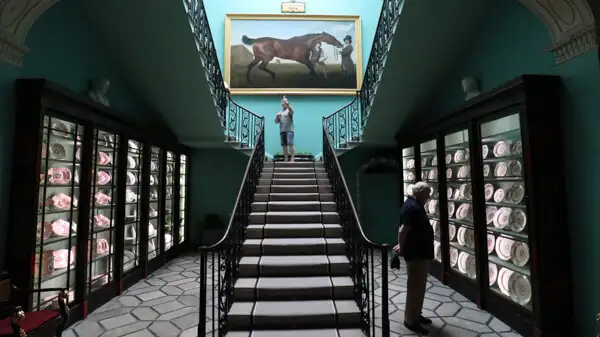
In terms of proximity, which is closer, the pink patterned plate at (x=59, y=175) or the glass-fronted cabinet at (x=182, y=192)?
the pink patterned plate at (x=59, y=175)

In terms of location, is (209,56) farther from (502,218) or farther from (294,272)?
(502,218)

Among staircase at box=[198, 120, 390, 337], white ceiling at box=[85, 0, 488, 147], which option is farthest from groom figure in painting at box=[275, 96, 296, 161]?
staircase at box=[198, 120, 390, 337]

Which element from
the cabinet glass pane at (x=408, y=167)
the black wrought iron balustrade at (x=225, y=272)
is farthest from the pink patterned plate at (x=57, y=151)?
the cabinet glass pane at (x=408, y=167)

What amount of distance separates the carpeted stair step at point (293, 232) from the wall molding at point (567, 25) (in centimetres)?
298

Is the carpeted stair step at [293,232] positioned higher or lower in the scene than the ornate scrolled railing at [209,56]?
lower

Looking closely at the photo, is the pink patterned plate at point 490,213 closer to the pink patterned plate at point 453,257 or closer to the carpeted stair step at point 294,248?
the pink patterned plate at point 453,257

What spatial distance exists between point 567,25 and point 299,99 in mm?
6541

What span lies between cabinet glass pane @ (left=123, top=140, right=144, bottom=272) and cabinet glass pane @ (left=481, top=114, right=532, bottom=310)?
4871 mm

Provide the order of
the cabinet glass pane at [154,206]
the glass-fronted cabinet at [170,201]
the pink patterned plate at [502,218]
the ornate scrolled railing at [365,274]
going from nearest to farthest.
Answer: the ornate scrolled railing at [365,274] < the pink patterned plate at [502,218] < the cabinet glass pane at [154,206] < the glass-fronted cabinet at [170,201]

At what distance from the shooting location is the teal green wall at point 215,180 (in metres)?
7.57

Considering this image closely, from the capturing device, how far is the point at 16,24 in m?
2.53

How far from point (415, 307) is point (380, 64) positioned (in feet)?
10.9

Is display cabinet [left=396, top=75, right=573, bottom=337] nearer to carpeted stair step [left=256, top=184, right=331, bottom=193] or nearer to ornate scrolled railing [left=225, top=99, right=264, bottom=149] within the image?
carpeted stair step [left=256, top=184, right=331, bottom=193]

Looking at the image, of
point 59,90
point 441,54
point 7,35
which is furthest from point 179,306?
point 441,54
